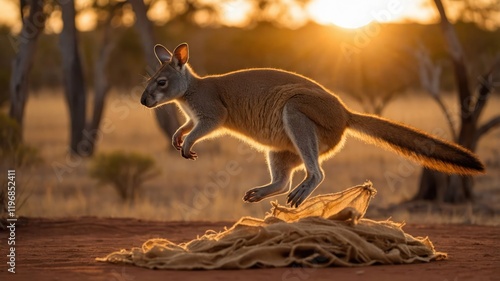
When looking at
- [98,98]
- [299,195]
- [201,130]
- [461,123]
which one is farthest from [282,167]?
[98,98]

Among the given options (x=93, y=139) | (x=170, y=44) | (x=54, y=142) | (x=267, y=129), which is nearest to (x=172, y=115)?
(x=93, y=139)

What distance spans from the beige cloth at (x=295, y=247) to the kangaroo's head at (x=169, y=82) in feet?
5.56

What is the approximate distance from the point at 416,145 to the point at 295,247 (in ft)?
5.81

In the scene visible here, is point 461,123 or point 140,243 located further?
point 461,123

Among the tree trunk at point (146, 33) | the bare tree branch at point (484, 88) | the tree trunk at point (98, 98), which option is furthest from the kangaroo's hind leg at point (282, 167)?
the tree trunk at point (98, 98)

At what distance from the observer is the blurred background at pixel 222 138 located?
15.7 m

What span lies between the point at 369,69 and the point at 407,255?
1891 centimetres

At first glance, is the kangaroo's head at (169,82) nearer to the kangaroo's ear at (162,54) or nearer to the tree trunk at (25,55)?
the kangaroo's ear at (162,54)

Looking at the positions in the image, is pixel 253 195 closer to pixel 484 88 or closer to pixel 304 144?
pixel 304 144

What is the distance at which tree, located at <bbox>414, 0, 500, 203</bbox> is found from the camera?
15.5 metres

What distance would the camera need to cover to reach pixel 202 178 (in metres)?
19.6

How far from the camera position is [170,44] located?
147 ft

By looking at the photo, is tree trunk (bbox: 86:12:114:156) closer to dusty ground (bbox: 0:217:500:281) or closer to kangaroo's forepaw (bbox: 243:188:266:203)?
dusty ground (bbox: 0:217:500:281)

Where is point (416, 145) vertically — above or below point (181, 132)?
below
